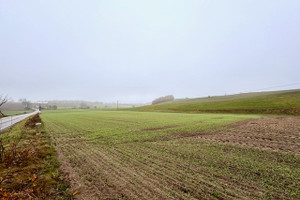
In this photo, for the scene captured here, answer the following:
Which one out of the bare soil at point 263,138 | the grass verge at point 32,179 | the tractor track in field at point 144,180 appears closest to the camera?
the grass verge at point 32,179

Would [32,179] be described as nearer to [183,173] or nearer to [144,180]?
[144,180]

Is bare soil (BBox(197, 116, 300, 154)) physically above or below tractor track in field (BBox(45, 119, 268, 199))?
below

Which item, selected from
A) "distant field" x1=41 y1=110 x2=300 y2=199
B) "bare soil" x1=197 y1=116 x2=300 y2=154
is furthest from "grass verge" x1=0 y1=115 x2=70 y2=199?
"bare soil" x1=197 y1=116 x2=300 y2=154

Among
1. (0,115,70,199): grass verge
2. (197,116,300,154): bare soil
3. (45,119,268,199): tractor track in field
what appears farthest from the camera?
(197,116,300,154): bare soil

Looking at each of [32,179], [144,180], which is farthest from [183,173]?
[32,179]

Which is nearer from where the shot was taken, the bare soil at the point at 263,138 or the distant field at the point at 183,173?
the distant field at the point at 183,173

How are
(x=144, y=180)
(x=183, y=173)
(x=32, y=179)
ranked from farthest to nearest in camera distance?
(x=183, y=173), (x=144, y=180), (x=32, y=179)

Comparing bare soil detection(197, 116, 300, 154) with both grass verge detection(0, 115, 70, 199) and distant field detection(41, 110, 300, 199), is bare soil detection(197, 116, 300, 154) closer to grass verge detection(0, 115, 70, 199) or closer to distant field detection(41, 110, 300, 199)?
distant field detection(41, 110, 300, 199)

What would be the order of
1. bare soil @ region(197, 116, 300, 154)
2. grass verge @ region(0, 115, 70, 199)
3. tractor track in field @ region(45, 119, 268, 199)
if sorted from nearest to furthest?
grass verge @ region(0, 115, 70, 199)
tractor track in field @ region(45, 119, 268, 199)
bare soil @ region(197, 116, 300, 154)

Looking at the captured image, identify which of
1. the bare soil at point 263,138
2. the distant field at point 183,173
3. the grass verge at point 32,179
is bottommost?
the bare soil at point 263,138

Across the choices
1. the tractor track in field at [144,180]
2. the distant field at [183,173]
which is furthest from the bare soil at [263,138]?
the tractor track in field at [144,180]

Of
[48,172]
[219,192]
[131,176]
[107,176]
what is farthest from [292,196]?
[48,172]

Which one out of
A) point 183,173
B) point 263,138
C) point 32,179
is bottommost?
point 263,138

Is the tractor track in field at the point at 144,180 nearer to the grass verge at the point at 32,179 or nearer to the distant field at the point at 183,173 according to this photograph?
the distant field at the point at 183,173
